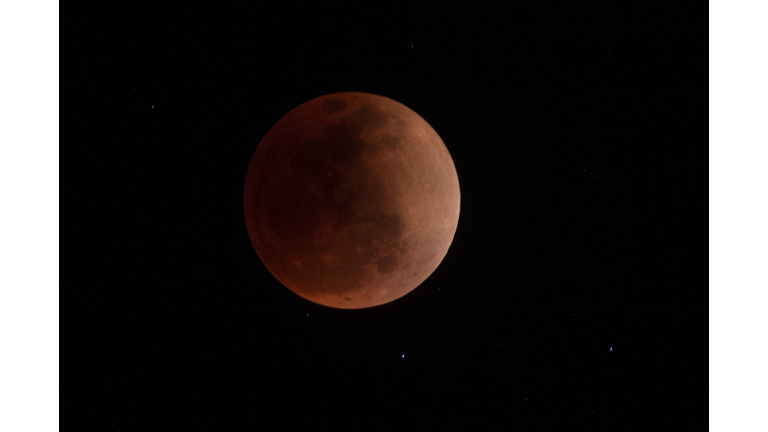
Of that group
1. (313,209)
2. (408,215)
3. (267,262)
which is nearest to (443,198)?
(408,215)

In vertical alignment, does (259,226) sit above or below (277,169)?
below

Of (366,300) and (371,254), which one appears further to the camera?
(366,300)

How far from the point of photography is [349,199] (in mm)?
3479

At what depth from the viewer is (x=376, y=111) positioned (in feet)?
12.7

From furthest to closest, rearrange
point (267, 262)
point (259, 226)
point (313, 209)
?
point (267, 262), point (259, 226), point (313, 209)

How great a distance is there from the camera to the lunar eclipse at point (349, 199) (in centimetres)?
351

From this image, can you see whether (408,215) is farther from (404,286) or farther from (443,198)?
(404,286)

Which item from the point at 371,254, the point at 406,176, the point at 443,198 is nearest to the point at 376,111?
the point at 406,176

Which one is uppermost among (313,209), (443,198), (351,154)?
(351,154)

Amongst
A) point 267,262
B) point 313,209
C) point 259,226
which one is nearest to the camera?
point 313,209

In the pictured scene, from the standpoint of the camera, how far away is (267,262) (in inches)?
162

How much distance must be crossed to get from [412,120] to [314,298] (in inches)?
78.5

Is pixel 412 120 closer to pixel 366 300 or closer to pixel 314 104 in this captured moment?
pixel 314 104

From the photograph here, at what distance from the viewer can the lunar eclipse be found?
351cm
